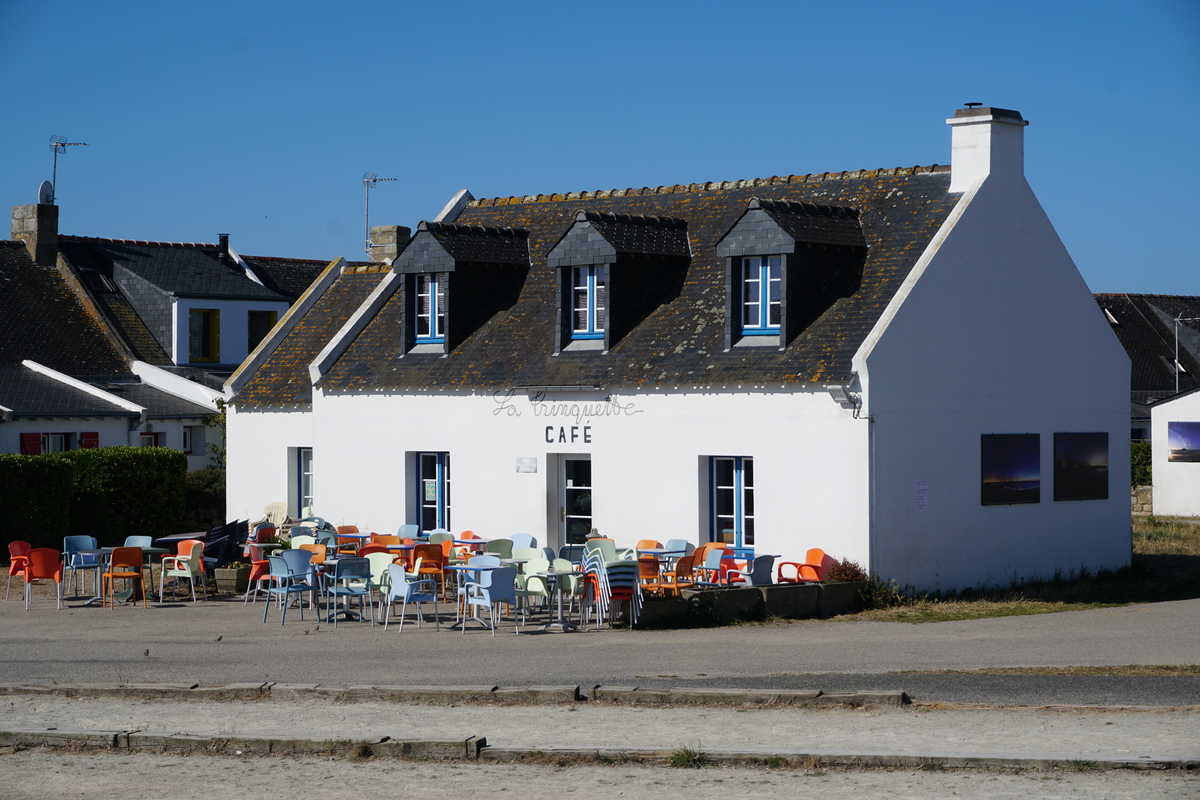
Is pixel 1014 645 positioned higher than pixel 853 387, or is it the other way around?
pixel 853 387

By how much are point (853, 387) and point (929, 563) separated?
268 centimetres

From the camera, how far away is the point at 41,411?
1173 inches

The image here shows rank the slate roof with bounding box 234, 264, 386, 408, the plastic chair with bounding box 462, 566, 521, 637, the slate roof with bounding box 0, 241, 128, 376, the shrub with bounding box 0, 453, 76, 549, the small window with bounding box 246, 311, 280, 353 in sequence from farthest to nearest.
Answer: the small window with bounding box 246, 311, 280, 353, the slate roof with bounding box 0, 241, 128, 376, the slate roof with bounding box 234, 264, 386, 408, the shrub with bounding box 0, 453, 76, 549, the plastic chair with bounding box 462, 566, 521, 637

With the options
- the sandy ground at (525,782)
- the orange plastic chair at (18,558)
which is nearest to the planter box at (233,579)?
the orange plastic chair at (18,558)

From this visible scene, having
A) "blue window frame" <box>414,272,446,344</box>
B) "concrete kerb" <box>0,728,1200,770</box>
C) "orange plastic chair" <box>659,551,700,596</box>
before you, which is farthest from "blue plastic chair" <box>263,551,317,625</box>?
"concrete kerb" <box>0,728,1200,770</box>

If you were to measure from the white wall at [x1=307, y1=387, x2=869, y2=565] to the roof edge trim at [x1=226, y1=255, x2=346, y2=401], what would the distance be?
256 cm

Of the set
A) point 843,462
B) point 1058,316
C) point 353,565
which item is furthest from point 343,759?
point 1058,316

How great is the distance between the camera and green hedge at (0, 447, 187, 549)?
24.2 m

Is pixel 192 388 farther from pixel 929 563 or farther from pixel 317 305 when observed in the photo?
pixel 929 563

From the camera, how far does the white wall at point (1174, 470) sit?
34250 millimetres

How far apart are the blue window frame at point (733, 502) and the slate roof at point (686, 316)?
1.22m

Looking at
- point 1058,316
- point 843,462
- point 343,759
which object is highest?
point 1058,316

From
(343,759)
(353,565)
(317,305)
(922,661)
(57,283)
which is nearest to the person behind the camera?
(343,759)

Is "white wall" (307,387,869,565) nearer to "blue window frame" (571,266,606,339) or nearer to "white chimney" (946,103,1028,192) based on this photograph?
"blue window frame" (571,266,606,339)
